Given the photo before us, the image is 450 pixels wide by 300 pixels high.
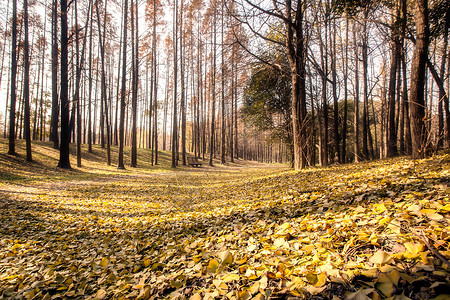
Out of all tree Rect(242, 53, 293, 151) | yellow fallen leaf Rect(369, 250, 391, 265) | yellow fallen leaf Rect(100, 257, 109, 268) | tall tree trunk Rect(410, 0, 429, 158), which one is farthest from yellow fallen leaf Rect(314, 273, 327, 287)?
tree Rect(242, 53, 293, 151)

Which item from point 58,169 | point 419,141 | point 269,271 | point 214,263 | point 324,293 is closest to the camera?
A: point 324,293

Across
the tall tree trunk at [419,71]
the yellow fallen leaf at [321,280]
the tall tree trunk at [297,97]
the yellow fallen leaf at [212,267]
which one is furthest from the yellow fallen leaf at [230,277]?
the tall tree trunk at [297,97]

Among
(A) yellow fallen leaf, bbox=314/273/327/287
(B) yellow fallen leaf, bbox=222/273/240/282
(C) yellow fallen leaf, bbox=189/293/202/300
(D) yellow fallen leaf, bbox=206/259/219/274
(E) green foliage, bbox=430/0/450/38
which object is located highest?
(E) green foliage, bbox=430/0/450/38

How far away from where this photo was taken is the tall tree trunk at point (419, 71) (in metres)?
4.58

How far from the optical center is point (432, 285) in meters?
1.04

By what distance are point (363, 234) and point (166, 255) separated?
205cm

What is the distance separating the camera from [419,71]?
15.7 feet

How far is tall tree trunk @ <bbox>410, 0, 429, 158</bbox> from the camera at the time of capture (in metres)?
4.58

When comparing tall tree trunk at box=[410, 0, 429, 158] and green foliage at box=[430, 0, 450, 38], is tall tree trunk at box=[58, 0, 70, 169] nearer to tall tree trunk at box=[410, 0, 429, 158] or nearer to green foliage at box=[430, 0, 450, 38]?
tall tree trunk at box=[410, 0, 429, 158]

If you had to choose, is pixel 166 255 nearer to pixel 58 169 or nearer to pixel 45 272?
pixel 45 272

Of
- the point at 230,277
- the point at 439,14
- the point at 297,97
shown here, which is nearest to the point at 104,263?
the point at 230,277

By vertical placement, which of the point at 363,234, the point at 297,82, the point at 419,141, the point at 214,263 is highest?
the point at 297,82

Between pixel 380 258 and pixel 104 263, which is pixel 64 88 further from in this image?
pixel 380 258

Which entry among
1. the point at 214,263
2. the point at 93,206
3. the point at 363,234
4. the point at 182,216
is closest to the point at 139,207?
the point at 93,206
